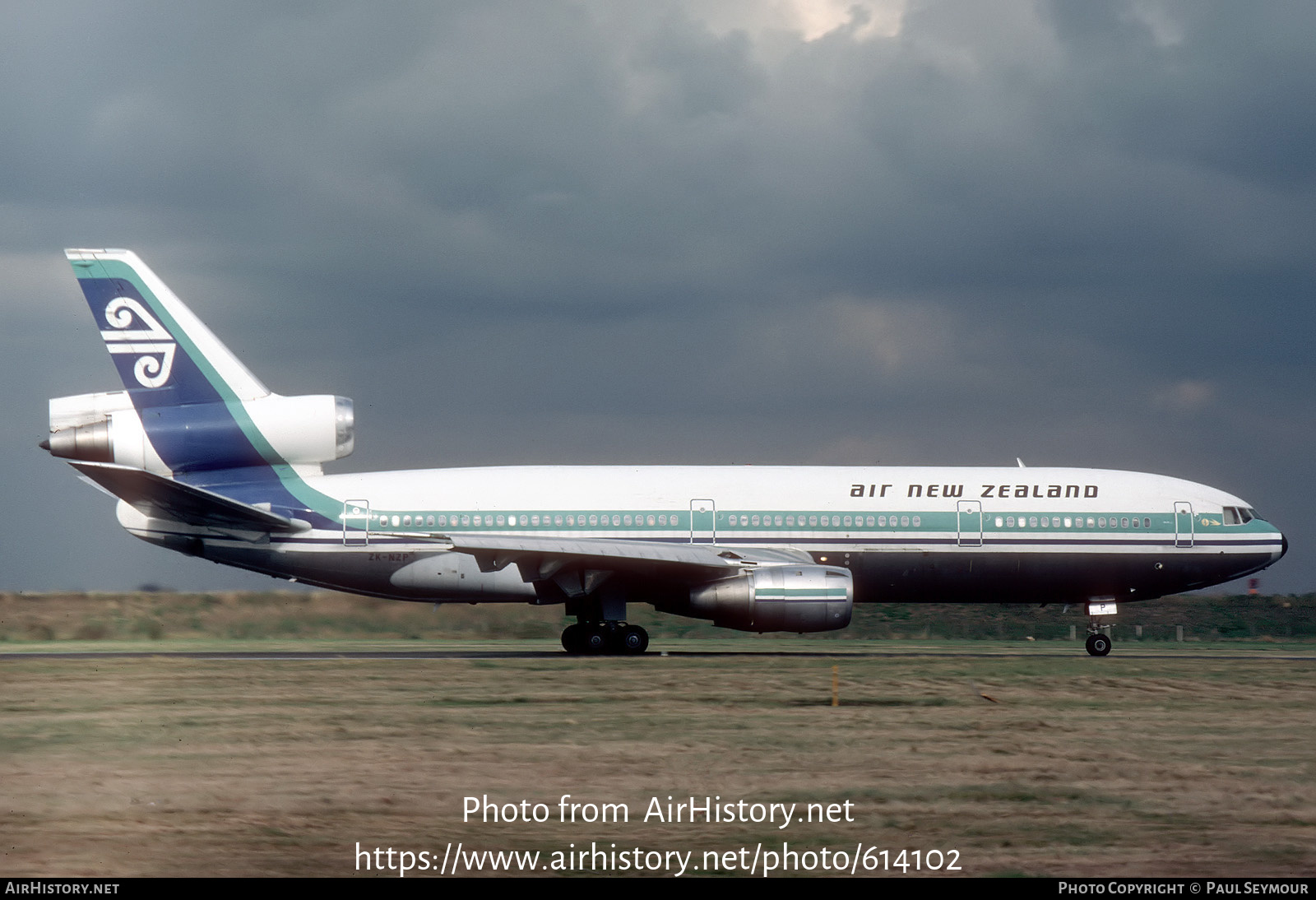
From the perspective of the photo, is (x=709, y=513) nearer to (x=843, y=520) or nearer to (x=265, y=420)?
(x=843, y=520)

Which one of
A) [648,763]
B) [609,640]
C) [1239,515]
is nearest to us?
[648,763]

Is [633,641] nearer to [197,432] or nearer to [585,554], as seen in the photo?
[585,554]

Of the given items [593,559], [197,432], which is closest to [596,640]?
[593,559]

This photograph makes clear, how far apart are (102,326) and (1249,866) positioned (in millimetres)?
25863

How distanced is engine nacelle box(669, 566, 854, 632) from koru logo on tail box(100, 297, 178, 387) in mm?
12726

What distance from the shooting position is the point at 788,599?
25.1 meters

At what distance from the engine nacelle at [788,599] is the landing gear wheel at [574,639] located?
10.7 feet

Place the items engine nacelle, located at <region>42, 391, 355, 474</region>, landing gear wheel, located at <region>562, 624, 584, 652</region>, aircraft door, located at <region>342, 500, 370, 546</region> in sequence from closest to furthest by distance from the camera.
→ 1. landing gear wheel, located at <region>562, 624, 584, 652</region>
2. aircraft door, located at <region>342, 500, 370, 546</region>
3. engine nacelle, located at <region>42, 391, 355, 474</region>

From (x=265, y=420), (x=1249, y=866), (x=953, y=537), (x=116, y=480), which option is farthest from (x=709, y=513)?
(x=1249, y=866)

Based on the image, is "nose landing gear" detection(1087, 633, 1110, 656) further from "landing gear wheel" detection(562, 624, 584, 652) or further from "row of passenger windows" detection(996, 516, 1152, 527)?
"landing gear wheel" detection(562, 624, 584, 652)

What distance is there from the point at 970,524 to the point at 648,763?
17.5 metres

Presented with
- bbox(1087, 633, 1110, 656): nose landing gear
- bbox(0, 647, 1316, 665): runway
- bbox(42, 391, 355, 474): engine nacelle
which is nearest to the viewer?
bbox(0, 647, 1316, 665): runway

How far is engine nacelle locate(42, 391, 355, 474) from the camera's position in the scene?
92.5ft

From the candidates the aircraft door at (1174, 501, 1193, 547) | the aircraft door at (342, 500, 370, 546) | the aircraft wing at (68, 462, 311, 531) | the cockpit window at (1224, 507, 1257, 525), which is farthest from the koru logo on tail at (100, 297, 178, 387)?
the cockpit window at (1224, 507, 1257, 525)
